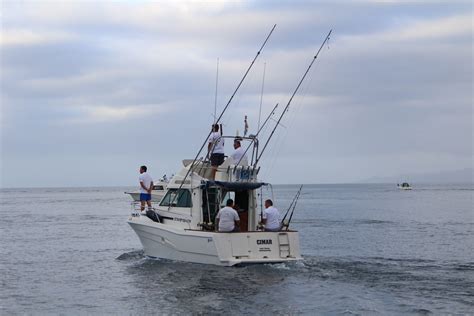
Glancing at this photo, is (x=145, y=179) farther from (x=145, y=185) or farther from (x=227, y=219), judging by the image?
(x=227, y=219)

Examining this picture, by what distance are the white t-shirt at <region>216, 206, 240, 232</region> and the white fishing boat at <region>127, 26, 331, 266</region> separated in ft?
0.97

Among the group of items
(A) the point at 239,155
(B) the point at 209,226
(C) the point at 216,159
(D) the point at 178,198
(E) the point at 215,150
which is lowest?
(B) the point at 209,226

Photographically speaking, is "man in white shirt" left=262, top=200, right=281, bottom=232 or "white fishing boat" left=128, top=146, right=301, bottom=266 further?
"man in white shirt" left=262, top=200, right=281, bottom=232

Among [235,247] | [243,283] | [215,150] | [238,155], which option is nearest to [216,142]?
[215,150]

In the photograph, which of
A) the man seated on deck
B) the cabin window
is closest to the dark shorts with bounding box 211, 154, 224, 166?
the cabin window

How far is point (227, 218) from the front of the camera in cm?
Answer: 1777

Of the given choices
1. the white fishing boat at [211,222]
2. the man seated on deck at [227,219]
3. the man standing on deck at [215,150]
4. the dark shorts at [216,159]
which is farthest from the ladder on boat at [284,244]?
the dark shorts at [216,159]

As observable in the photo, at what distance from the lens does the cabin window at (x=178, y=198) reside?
19.5 metres

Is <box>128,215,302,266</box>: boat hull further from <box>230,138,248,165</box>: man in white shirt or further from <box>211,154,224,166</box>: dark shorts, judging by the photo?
<box>230,138,248,165</box>: man in white shirt

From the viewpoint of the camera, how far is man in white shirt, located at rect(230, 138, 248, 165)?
19.1m

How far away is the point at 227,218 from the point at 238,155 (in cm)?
229

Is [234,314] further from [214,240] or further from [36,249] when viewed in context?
[36,249]

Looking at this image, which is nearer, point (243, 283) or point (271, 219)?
point (243, 283)

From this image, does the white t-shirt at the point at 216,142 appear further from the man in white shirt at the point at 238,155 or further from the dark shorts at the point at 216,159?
the man in white shirt at the point at 238,155
